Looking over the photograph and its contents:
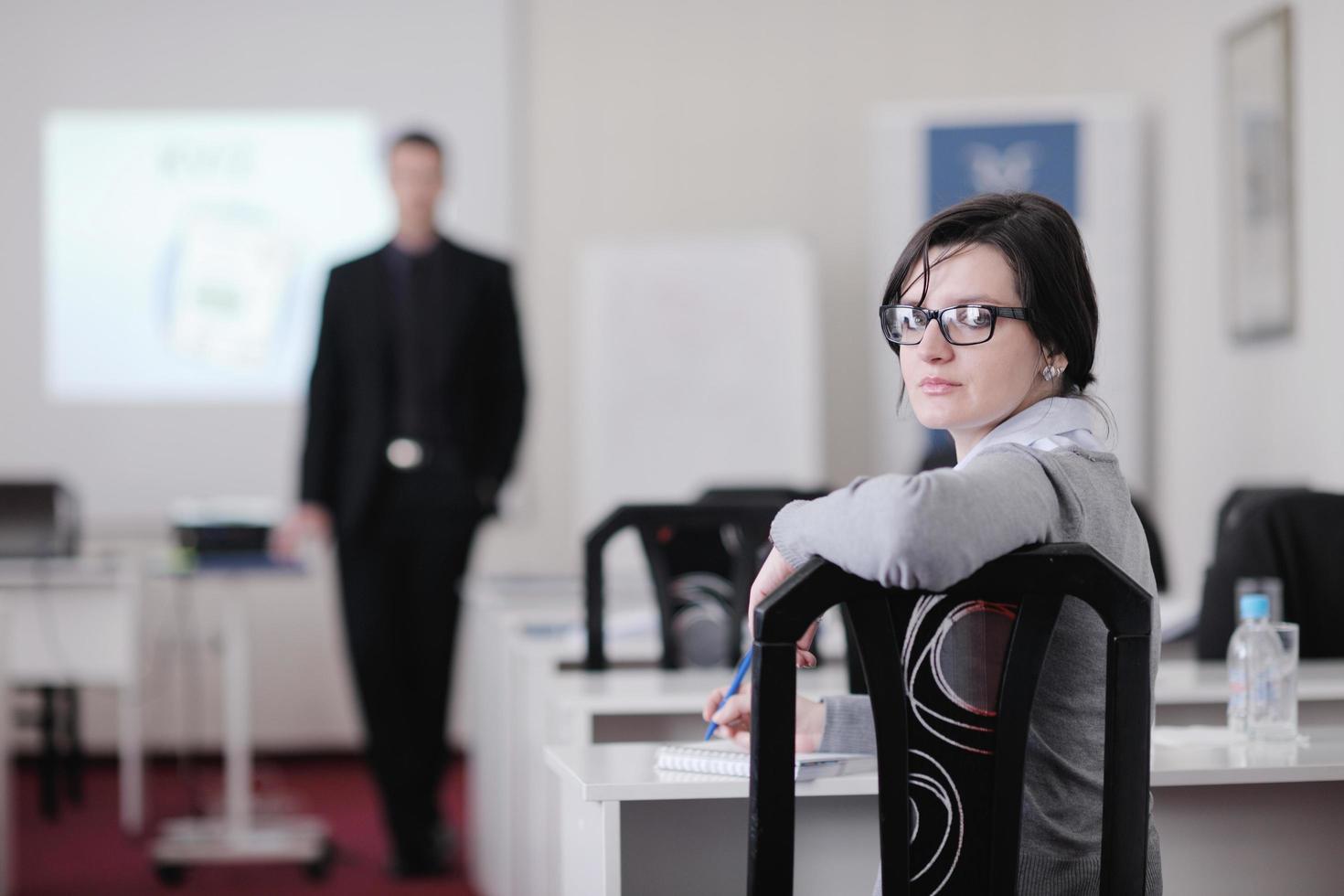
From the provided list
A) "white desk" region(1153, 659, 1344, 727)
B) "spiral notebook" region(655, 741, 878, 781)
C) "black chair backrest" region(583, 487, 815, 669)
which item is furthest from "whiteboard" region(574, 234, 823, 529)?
"spiral notebook" region(655, 741, 878, 781)

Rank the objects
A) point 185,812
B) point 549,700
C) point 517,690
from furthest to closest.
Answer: point 185,812 → point 517,690 → point 549,700

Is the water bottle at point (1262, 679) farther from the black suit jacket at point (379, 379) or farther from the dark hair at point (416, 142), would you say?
the dark hair at point (416, 142)

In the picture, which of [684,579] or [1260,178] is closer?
[684,579]

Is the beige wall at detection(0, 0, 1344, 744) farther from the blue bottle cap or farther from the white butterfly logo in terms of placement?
the blue bottle cap

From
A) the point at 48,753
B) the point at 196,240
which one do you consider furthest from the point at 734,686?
the point at 196,240

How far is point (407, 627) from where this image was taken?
13.2 feet

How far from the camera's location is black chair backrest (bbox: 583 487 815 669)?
2463 millimetres

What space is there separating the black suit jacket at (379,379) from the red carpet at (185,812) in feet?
2.98

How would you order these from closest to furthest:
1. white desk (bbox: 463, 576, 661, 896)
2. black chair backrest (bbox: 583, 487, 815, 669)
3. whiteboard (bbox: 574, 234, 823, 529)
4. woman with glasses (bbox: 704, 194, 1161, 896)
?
woman with glasses (bbox: 704, 194, 1161, 896) → black chair backrest (bbox: 583, 487, 815, 669) → white desk (bbox: 463, 576, 661, 896) → whiteboard (bbox: 574, 234, 823, 529)

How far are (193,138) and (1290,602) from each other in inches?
175

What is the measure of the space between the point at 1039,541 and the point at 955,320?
0.70 ft

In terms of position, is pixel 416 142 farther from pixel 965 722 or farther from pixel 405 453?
pixel 965 722

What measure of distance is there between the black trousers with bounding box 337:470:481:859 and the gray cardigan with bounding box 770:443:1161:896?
9.28ft

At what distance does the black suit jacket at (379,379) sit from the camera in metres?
4.07
